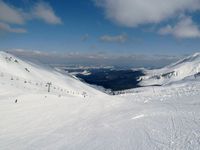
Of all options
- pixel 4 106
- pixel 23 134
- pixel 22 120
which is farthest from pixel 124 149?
pixel 4 106

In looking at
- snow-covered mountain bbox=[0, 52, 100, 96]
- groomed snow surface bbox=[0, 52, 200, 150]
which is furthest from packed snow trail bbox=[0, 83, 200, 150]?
snow-covered mountain bbox=[0, 52, 100, 96]

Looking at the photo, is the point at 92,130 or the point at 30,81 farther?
the point at 30,81

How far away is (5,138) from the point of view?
16.2m

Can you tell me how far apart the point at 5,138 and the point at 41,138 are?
8.67 ft

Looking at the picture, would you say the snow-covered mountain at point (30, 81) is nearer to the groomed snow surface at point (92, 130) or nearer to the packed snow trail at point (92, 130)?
the groomed snow surface at point (92, 130)

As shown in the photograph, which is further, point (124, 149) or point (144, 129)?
point (144, 129)

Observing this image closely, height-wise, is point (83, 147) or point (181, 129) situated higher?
point (181, 129)

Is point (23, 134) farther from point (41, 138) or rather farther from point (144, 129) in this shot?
point (144, 129)

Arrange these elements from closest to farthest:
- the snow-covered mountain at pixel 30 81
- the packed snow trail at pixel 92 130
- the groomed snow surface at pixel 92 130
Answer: the groomed snow surface at pixel 92 130 → the packed snow trail at pixel 92 130 → the snow-covered mountain at pixel 30 81

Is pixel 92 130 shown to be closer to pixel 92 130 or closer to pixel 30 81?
pixel 92 130


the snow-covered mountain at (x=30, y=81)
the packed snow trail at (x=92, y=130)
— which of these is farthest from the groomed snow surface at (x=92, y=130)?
the snow-covered mountain at (x=30, y=81)

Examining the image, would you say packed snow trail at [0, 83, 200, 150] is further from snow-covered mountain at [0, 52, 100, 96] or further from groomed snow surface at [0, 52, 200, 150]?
snow-covered mountain at [0, 52, 100, 96]

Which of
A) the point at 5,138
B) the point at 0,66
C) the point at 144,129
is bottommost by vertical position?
the point at 5,138

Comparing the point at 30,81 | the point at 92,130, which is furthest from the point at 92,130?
the point at 30,81
